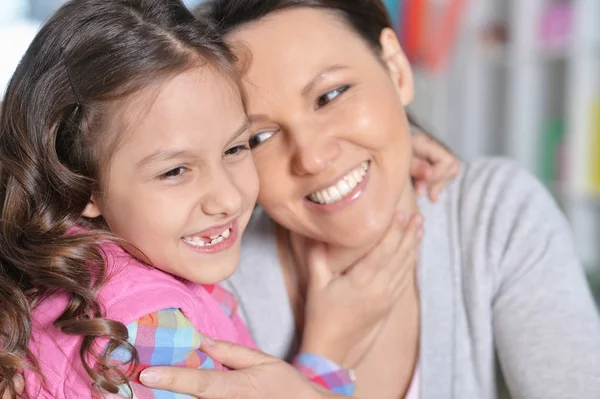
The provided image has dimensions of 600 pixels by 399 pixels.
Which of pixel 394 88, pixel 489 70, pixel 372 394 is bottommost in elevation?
pixel 489 70

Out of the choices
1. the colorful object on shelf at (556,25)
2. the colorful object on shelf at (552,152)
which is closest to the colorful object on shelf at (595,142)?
the colorful object on shelf at (552,152)

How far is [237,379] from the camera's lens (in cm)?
114

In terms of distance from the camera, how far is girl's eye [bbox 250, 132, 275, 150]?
134cm

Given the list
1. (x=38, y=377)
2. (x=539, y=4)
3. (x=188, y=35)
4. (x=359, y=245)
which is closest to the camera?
(x=38, y=377)

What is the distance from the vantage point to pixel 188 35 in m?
1.17

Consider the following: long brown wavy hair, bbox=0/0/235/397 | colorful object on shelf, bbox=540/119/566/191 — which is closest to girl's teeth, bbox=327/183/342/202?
long brown wavy hair, bbox=0/0/235/397

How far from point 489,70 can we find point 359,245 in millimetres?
3245

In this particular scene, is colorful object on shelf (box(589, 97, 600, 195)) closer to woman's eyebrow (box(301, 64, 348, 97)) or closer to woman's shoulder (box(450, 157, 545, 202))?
woman's shoulder (box(450, 157, 545, 202))

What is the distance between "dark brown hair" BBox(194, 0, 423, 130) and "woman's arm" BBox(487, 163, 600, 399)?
15.9 inches

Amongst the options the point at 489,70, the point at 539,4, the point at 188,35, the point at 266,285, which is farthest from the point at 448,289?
the point at 489,70

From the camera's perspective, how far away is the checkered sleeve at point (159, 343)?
102 cm

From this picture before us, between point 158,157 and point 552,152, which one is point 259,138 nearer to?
point 158,157

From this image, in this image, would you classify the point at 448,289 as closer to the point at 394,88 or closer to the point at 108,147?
the point at 394,88

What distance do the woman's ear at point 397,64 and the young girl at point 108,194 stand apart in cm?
45
